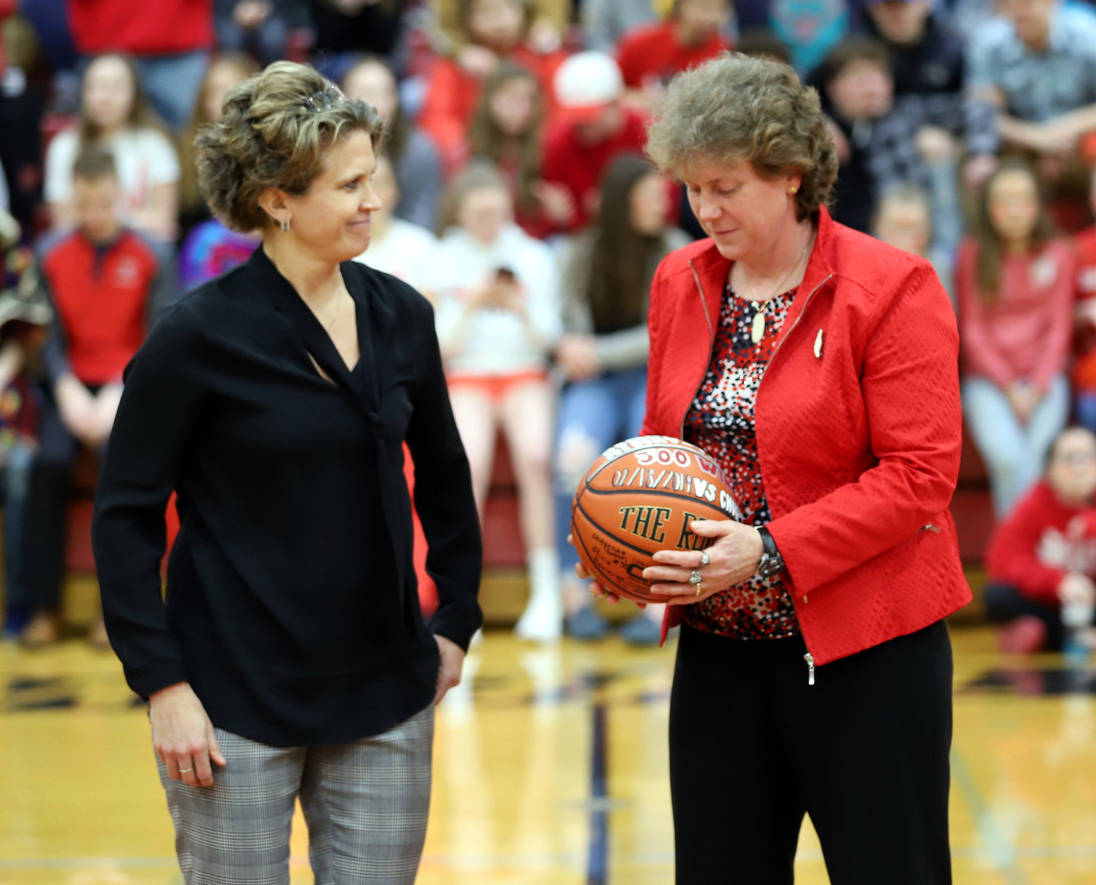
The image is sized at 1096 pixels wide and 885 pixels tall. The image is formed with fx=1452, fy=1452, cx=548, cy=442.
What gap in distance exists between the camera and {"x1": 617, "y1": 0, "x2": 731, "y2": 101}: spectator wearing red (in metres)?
7.36

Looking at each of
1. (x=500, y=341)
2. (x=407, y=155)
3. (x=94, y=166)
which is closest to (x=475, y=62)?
(x=407, y=155)

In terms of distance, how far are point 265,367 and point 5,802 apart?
273cm

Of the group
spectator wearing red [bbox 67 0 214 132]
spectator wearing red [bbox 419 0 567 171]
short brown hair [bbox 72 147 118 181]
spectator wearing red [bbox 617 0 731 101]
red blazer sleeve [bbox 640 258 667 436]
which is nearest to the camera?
red blazer sleeve [bbox 640 258 667 436]

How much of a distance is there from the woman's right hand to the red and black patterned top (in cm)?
80

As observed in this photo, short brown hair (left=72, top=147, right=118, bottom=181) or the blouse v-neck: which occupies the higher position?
short brown hair (left=72, top=147, right=118, bottom=181)

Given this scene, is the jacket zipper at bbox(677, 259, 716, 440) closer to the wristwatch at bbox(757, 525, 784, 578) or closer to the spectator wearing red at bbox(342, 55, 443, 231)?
the wristwatch at bbox(757, 525, 784, 578)

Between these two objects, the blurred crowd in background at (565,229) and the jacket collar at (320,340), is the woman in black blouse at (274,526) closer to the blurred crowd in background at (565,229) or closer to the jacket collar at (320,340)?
the jacket collar at (320,340)

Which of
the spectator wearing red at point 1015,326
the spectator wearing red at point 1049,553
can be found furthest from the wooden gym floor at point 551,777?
the spectator wearing red at point 1015,326

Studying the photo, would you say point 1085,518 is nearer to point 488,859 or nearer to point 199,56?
point 488,859

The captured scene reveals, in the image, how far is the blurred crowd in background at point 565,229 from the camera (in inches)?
247

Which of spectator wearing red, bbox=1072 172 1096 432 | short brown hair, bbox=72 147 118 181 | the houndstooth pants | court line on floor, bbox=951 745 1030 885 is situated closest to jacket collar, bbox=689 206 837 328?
the houndstooth pants

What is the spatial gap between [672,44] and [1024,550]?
330 centimetres

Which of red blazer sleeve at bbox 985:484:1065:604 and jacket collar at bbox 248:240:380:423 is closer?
jacket collar at bbox 248:240:380:423

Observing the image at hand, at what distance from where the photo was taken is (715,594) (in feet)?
7.68
